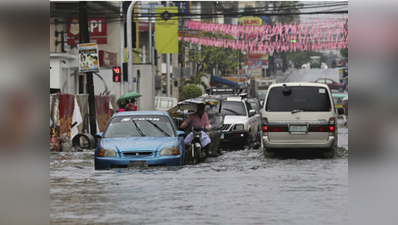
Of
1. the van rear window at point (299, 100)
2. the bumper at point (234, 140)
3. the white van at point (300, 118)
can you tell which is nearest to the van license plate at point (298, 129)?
the white van at point (300, 118)

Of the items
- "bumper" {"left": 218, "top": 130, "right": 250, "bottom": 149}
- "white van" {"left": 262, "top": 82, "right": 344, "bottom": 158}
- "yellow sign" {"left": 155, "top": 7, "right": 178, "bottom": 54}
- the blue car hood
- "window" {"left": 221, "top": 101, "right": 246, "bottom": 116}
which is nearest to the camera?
the blue car hood

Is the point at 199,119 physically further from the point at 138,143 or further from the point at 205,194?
the point at 205,194

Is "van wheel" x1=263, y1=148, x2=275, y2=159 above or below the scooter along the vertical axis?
below

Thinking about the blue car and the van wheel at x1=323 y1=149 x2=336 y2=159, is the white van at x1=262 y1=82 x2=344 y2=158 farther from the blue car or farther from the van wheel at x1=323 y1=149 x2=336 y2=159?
the blue car

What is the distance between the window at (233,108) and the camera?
21234 millimetres

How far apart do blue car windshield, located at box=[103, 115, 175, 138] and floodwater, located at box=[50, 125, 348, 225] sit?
999 mm

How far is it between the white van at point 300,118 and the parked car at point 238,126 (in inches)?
125

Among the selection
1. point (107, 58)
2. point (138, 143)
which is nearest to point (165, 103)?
point (107, 58)

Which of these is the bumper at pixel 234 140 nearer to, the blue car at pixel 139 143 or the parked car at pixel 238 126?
the parked car at pixel 238 126

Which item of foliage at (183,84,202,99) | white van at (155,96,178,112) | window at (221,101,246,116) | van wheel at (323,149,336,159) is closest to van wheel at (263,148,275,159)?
van wheel at (323,149,336,159)

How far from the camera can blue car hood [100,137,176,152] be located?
530 inches

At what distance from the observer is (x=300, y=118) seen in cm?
1634
